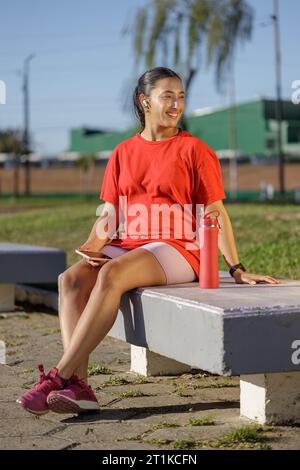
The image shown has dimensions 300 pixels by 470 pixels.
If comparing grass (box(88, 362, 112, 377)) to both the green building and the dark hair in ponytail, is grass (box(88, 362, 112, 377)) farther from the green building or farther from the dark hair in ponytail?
the green building

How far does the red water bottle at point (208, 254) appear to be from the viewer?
432cm

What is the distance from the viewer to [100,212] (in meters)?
4.95

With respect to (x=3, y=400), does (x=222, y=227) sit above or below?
above

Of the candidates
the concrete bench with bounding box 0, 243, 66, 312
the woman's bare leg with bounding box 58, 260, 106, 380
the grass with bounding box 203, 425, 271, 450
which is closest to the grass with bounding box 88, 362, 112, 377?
the woman's bare leg with bounding box 58, 260, 106, 380

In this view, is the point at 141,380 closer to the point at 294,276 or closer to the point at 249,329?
the point at 249,329

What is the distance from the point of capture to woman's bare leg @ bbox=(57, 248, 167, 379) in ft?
13.4

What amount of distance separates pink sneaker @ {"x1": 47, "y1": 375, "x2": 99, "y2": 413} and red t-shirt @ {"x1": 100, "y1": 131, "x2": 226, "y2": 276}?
788mm

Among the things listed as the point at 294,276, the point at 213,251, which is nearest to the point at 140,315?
the point at 213,251

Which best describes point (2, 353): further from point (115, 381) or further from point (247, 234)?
point (247, 234)

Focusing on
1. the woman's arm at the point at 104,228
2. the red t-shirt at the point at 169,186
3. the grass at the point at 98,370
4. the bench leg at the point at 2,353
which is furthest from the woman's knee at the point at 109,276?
the bench leg at the point at 2,353

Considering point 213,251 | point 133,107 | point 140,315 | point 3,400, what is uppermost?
point 133,107

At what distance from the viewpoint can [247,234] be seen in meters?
12.2
